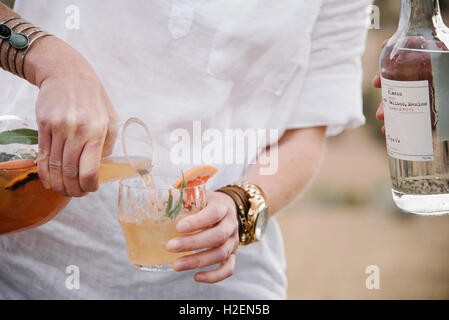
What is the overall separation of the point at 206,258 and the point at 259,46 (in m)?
0.49

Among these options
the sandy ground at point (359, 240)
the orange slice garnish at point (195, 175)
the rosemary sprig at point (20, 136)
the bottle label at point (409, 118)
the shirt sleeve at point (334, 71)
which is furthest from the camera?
the sandy ground at point (359, 240)

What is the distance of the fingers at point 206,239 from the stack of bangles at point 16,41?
38 centimetres

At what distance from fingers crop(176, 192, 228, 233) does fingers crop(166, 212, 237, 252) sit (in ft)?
0.04

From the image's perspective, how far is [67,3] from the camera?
1.23m

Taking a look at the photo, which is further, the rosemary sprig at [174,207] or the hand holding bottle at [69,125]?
the rosemary sprig at [174,207]

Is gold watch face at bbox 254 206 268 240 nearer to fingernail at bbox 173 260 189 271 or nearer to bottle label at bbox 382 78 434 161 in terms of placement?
fingernail at bbox 173 260 189 271

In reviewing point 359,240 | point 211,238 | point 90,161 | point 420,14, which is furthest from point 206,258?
point 359,240

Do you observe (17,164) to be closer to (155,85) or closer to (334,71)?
(155,85)

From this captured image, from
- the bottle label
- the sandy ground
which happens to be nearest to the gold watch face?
the bottle label

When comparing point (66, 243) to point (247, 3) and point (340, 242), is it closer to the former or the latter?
point (247, 3)

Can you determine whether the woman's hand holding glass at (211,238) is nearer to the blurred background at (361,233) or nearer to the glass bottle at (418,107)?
the glass bottle at (418,107)

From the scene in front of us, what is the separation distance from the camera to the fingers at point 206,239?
A: 1.02 m

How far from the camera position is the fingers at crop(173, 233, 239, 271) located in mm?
1053

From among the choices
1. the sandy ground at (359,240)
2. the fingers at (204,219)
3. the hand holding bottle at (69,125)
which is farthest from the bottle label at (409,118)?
the sandy ground at (359,240)
